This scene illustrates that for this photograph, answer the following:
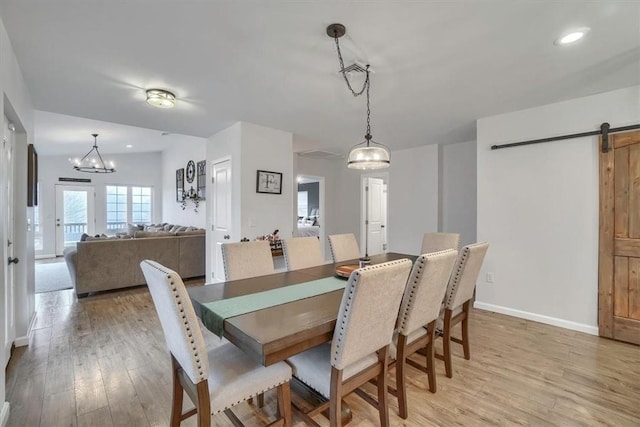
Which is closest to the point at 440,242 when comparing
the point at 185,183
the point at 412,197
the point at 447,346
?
the point at 447,346

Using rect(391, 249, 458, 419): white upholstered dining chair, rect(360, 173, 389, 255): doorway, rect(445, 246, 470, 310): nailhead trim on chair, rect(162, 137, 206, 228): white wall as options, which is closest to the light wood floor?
rect(391, 249, 458, 419): white upholstered dining chair

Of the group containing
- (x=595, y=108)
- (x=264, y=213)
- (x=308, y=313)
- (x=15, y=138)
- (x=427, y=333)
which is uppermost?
(x=595, y=108)

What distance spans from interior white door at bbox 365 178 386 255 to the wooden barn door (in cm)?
412

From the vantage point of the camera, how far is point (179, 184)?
7.84 m

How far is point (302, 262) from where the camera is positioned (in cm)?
293

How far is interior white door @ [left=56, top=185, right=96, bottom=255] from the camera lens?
25.9 feet

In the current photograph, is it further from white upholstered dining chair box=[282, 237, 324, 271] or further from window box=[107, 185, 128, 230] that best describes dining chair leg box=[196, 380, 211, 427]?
window box=[107, 185, 128, 230]

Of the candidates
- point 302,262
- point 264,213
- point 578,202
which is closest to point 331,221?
point 264,213

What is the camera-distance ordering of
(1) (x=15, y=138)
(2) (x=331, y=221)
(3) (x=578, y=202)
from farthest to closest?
1. (2) (x=331, y=221)
2. (3) (x=578, y=202)
3. (1) (x=15, y=138)

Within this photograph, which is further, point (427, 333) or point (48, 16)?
point (427, 333)

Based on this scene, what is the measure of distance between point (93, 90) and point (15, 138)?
78 centimetres

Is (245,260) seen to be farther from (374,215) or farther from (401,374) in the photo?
A: (374,215)

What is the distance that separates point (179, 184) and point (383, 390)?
7595 mm

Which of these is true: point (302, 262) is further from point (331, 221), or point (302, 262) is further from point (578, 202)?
point (331, 221)
